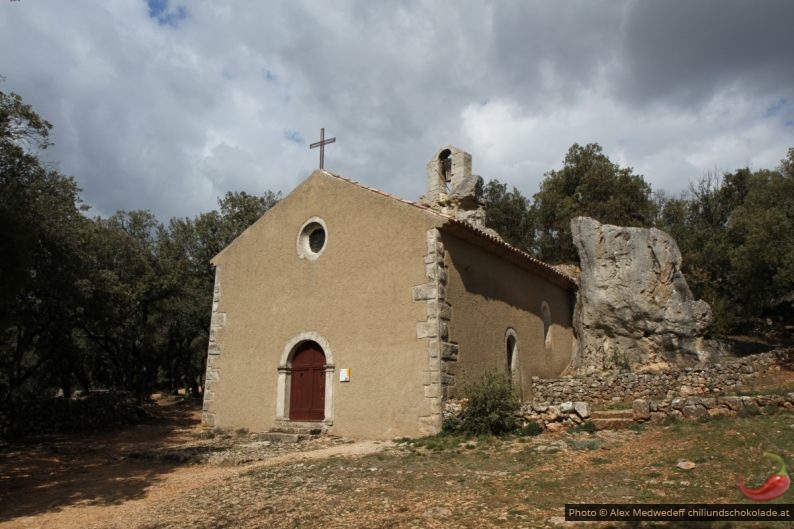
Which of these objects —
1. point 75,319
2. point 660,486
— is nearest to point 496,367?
point 660,486

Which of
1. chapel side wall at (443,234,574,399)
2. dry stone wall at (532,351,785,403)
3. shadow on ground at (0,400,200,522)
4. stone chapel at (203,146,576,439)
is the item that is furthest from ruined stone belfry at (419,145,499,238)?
shadow on ground at (0,400,200,522)

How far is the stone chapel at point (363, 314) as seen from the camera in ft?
40.1

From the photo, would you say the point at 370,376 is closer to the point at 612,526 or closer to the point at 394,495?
the point at 394,495

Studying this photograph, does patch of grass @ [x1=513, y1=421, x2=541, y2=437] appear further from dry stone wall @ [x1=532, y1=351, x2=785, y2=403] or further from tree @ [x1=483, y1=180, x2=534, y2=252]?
tree @ [x1=483, y1=180, x2=534, y2=252]

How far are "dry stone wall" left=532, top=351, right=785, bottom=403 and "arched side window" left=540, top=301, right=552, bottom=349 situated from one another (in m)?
2.12

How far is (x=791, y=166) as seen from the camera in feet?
74.9

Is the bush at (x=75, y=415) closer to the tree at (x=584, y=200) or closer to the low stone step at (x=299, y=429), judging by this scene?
the low stone step at (x=299, y=429)

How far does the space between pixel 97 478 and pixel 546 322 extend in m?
12.4

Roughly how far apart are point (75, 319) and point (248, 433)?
789 cm

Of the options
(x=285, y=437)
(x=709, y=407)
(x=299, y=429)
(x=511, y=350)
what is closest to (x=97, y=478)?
(x=285, y=437)

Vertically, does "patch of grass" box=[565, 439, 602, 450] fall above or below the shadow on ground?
above

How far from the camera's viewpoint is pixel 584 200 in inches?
1146

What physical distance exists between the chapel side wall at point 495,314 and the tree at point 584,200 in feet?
33.3

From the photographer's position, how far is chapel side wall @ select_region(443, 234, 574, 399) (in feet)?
41.9
